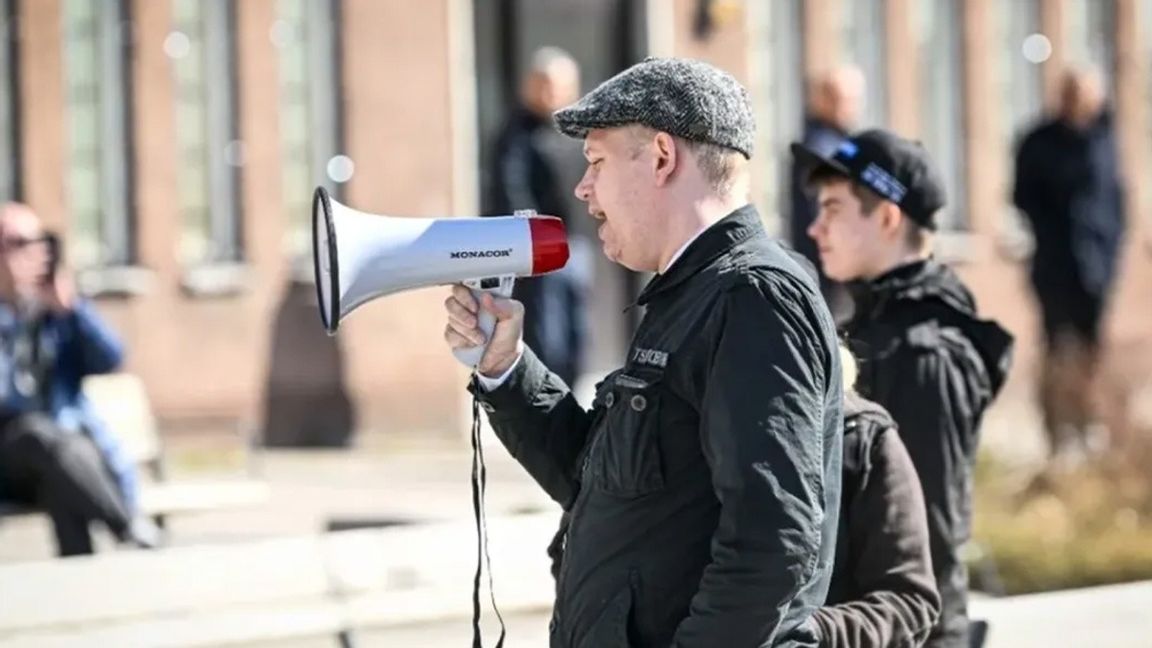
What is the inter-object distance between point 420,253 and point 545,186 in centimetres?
631

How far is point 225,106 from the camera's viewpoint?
39.9ft

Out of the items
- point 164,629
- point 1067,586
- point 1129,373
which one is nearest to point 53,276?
point 164,629

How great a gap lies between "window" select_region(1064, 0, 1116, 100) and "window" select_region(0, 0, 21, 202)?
798 centimetres

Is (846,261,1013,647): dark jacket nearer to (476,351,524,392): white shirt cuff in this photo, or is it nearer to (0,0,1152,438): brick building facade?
(476,351,524,392): white shirt cuff

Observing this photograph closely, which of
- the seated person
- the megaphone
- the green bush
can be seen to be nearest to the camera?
the megaphone

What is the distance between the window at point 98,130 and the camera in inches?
465

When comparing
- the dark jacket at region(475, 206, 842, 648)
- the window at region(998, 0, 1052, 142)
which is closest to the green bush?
the dark jacket at region(475, 206, 842, 648)

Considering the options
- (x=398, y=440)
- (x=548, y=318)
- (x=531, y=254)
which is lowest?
(x=398, y=440)

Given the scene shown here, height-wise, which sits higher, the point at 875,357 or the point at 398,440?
the point at 875,357

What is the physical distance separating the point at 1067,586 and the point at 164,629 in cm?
321

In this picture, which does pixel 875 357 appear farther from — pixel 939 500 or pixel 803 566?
pixel 803 566

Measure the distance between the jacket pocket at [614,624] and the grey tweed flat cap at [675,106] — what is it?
657mm

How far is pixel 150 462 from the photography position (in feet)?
28.6

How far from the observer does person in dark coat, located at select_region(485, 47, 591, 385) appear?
9422 mm
